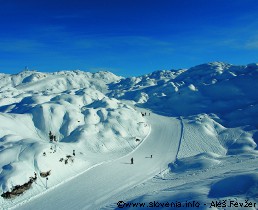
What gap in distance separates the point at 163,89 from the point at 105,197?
123m

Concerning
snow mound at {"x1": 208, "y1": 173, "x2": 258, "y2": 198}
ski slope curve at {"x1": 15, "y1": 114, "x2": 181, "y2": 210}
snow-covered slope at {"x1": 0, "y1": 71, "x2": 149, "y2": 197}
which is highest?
snow-covered slope at {"x1": 0, "y1": 71, "x2": 149, "y2": 197}

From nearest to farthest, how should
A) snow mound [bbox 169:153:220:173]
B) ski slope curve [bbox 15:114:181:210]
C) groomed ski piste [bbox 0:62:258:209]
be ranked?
groomed ski piste [bbox 0:62:258:209]
ski slope curve [bbox 15:114:181:210]
snow mound [bbox 169:153:220:173]

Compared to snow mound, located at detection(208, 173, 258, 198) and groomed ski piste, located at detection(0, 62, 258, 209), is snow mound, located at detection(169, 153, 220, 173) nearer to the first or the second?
groomed ski piste, located at detection(0, 62, 258, 209)

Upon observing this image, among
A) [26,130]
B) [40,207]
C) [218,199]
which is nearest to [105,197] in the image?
[40,207]

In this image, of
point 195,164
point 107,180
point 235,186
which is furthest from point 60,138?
point 235,186

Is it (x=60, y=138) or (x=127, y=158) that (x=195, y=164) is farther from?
(x=60, y=138)

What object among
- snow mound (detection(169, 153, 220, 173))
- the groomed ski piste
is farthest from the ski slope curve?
snow mound (detection(169, 153, 220, 173))

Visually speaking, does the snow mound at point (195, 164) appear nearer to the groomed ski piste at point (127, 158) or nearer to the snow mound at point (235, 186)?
the groomed ski piste at point (127, 158)

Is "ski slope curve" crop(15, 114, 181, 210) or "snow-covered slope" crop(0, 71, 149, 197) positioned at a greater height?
"snow-covered slope" crop(0, 71, 149, 197)

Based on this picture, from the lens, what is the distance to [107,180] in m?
35.8

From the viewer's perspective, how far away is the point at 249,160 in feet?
130

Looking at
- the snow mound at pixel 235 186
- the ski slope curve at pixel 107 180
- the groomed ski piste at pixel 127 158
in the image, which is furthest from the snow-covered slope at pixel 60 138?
the snow mound at pixel 235 186

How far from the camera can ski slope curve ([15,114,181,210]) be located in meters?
29.1

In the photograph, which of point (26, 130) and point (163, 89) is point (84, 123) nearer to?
point (26, 130)
